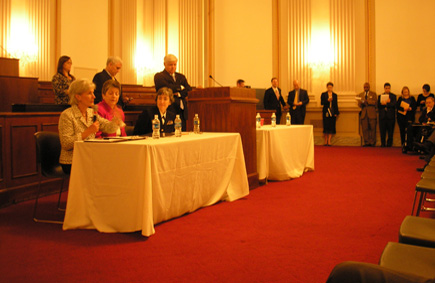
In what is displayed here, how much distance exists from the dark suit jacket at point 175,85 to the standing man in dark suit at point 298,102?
546cm

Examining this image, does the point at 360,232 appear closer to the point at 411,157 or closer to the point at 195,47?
the point at 411,157

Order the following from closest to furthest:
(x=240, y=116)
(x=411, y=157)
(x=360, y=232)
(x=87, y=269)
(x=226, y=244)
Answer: (x=87, y=269), (x=226, y=244), (x=360, y=232), (x=240, y=116), (x=411, y=157)

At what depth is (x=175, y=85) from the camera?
5426mm

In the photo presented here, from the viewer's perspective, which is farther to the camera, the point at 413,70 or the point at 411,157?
the point at 413,70

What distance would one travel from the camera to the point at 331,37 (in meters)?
10.7

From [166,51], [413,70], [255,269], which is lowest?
[255,269]

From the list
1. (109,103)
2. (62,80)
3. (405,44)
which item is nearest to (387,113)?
(405,44)

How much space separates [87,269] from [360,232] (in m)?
2.01

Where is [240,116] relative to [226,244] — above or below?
above

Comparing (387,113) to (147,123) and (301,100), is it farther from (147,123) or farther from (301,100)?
(147,123)

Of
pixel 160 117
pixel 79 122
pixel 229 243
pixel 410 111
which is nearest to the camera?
pixel 229 243

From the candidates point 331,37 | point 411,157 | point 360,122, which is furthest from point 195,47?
point 411,157

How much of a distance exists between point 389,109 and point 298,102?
6.82 feet

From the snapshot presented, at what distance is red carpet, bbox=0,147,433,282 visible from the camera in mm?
2508
